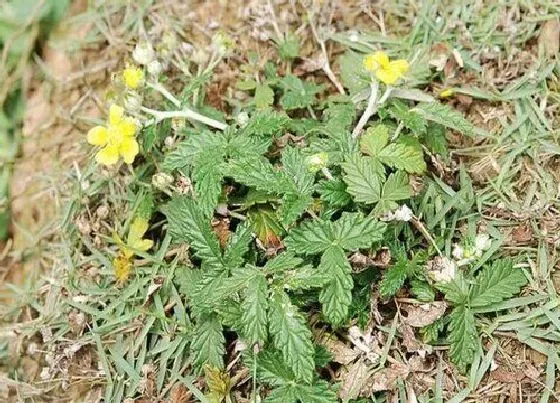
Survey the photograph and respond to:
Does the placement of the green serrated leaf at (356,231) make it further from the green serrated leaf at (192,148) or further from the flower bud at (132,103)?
the flower bud at (132,103)

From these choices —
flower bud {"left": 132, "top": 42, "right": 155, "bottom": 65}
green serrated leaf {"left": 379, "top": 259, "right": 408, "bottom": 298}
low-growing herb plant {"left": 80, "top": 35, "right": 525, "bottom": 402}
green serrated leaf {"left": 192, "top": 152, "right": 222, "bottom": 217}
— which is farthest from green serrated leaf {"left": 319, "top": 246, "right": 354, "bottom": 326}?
flower bud {"left": 132, "top": 42, "right": 155, "bottom": 65}

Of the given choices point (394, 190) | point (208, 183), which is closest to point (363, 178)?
point (394, 190)

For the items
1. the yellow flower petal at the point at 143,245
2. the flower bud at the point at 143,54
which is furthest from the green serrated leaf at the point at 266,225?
the flower bud at the point at 143,54

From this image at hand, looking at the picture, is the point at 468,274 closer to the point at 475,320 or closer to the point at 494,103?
the point at 475,320

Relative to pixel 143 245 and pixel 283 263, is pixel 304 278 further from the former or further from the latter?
pixel 143 245

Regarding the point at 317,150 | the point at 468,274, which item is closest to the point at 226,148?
the point at 317,150
